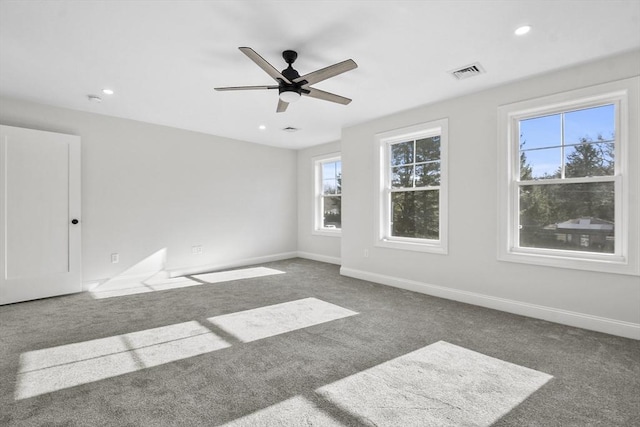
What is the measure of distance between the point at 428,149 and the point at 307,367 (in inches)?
132

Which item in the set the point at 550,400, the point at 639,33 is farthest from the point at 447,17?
the point at 550,400

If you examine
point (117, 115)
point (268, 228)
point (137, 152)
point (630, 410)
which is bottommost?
point (630, 410)

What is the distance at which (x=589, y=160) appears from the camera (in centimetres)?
303

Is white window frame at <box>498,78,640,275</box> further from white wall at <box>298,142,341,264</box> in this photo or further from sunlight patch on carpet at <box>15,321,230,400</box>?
white wall at <box>298,142,341,264</box>

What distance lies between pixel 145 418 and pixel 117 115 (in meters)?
4.31

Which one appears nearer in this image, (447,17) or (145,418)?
(145,418)

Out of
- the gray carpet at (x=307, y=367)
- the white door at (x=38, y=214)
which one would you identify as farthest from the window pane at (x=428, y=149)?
A: the white door at (x=38, y=214)

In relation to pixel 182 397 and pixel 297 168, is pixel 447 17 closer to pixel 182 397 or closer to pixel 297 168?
pixel 182 397

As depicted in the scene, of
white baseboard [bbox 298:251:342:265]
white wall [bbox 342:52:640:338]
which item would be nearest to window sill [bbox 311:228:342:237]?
white baseboard [bbox 298:251:342:265]

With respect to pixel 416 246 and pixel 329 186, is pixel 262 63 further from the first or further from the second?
pixel 329 186

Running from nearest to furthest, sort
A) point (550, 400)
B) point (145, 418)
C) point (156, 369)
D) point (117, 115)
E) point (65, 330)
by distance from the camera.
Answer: point (145, 418) → point (550, 400) → point (156, 369) → point (65, 330) → point (117, 115)

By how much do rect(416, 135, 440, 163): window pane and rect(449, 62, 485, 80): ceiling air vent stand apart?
1.05 metres

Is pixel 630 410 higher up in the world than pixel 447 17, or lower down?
lower down

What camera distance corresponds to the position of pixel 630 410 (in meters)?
1.76
